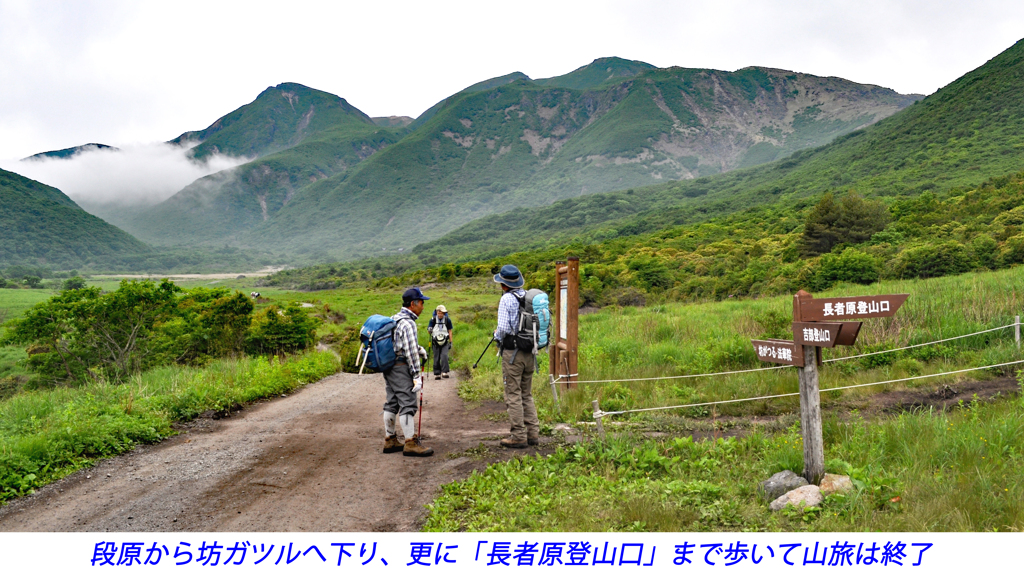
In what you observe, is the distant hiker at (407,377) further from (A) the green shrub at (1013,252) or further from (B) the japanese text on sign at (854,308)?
(A) the green shrub at (1013,252)

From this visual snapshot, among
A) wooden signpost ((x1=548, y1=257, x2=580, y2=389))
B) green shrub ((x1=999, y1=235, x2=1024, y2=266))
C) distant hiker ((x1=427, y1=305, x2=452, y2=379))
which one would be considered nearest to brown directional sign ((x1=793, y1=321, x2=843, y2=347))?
wooden signpost ((x1=548, y1=257, x2=580, y2=389))

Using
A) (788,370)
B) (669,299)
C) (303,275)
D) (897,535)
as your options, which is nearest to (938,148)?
(669,299)

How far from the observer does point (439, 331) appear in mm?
13969

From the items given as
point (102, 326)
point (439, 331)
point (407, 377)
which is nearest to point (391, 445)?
point (407, 377)

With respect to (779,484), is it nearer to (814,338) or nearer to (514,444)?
(814,338)

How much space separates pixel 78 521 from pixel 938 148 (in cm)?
12029

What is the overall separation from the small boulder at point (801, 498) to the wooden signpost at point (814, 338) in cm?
30

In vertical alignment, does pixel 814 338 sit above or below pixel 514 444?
above

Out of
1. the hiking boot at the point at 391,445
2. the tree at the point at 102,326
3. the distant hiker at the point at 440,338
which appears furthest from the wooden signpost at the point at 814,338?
the tree at the point at 102,326

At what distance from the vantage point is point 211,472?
6.08 metres

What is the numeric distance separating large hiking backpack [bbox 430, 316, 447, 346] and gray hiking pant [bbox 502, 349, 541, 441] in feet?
23.2

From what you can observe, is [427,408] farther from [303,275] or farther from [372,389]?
[303,275]

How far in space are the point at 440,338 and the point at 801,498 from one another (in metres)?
10.7

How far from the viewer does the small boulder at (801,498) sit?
4242mm
